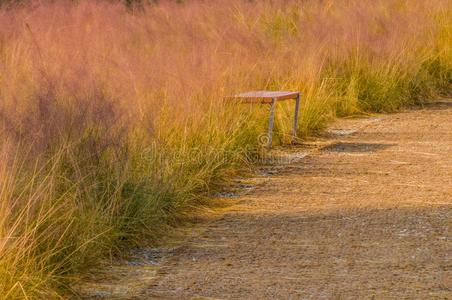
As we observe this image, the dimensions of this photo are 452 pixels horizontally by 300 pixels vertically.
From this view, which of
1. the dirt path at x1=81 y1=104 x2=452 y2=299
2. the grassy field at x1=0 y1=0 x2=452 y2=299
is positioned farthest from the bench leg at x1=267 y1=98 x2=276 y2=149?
the dirt path at x1=81 y1=104 x2=452 y2=299

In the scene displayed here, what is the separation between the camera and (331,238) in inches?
255

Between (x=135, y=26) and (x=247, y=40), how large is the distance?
1.09m

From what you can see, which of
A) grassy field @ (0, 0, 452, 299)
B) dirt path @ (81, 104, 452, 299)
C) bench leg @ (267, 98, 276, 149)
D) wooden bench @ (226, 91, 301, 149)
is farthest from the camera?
bench leg @ (267, 98, 276, 149)

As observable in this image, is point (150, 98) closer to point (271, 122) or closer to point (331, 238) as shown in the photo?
point (271, 122)

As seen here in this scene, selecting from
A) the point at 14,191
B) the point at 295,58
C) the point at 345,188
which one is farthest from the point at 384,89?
the point at 14,191

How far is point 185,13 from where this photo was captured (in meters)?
12.6

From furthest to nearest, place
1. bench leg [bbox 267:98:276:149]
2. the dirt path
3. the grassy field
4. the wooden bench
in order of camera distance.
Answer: bench leg [bbox 267:98:276:149] < the wooden bench < the grassy field < the dirt path

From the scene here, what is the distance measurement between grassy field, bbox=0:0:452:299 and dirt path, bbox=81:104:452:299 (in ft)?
1.32

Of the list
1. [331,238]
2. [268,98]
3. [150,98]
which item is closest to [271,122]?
[268,98]

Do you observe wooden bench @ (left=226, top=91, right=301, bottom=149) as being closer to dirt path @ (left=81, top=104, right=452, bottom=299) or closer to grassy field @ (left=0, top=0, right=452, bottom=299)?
grassy field @ (left=0, top=0, right=452, bottom=299)

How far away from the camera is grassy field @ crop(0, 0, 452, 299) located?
5.65 m

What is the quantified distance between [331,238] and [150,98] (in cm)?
214

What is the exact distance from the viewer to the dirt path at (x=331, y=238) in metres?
5.50

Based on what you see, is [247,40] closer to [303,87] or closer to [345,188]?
[303,87]
